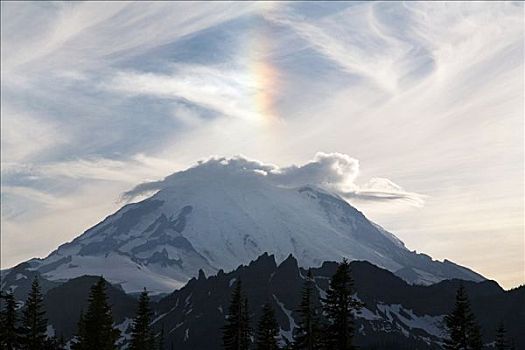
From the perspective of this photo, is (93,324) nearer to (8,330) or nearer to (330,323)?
(8,330)

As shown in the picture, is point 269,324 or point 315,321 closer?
point 315,321

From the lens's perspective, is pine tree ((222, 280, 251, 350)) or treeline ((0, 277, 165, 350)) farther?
pine tree ((222, 280, 251, 350))

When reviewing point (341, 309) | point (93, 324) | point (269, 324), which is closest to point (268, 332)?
point (269, 324)

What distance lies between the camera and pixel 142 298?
84.6 metres

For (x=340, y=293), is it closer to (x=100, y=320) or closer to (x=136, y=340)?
(x=100, y=320)

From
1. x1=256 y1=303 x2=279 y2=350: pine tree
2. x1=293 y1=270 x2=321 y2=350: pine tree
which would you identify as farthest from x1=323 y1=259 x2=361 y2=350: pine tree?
x1=256 y1=303 x2=279 y2=350: pine tree

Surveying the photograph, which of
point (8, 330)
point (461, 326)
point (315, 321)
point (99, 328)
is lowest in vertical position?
point (8, 330)

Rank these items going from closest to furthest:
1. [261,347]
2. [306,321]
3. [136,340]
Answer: [306,321] → [261,347] → [136,340]

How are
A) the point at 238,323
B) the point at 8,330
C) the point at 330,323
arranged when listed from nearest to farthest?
the point at 8,330, the point at 330,323, the point at 238,323

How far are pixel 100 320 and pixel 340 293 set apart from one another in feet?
86.3

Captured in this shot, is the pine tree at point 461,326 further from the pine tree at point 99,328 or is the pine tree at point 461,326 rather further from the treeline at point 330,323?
the pine tree at point 99,328

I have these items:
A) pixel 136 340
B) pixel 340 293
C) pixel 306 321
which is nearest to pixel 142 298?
pixel 136 340

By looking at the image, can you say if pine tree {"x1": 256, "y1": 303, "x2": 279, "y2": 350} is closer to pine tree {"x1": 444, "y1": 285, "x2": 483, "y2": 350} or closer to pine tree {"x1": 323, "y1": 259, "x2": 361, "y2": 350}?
pine tree {"x1": 323, "y1": 259, "x2": 361, "y2": 350}

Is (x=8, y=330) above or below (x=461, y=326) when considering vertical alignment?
below
